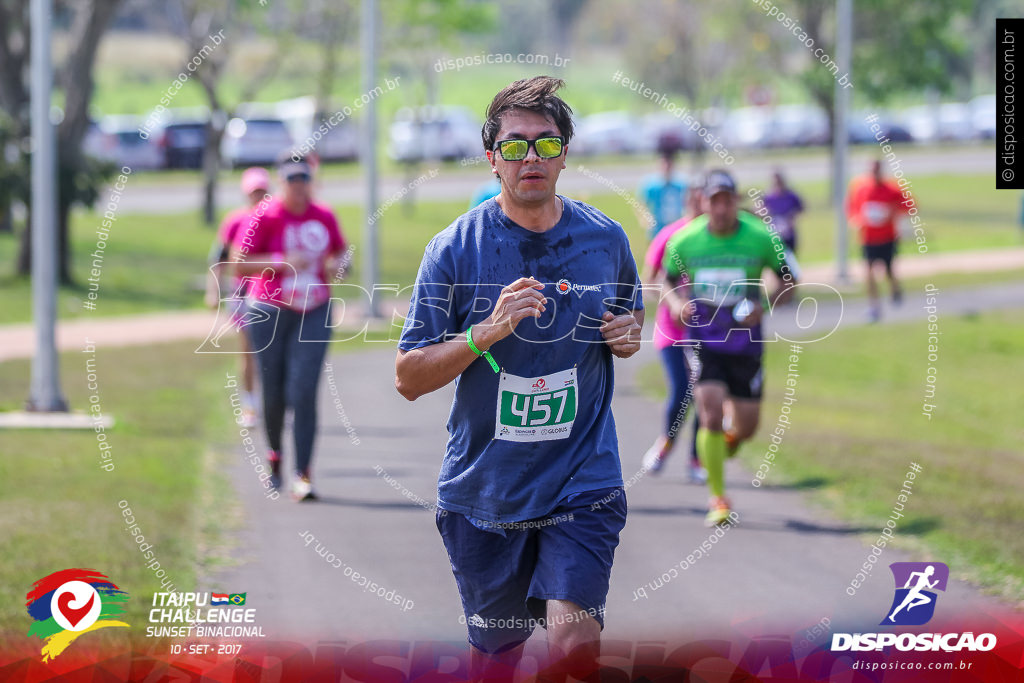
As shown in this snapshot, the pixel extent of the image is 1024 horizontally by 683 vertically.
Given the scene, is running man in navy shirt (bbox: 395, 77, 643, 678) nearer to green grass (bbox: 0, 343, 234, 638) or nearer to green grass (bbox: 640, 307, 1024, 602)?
green grass (bbox: 0, 343, 234, 638)

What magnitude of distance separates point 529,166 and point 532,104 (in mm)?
205

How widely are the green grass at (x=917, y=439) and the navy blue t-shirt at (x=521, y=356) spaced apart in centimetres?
305

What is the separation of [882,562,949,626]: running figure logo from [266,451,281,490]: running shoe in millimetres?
3611

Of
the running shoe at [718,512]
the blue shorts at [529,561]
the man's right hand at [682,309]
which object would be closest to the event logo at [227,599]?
the blue shorts at [529,561]

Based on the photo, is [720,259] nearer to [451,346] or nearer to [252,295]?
[252,295]

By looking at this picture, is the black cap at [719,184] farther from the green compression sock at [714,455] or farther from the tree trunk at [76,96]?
the tree trunk at [76,96]

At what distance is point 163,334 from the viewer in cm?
1688

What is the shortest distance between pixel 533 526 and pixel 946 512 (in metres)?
4.57

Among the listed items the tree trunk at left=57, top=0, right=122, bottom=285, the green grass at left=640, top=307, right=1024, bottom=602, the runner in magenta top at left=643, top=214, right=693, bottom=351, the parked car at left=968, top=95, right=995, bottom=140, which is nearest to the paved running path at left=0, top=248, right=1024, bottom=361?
the tree trunk at left=57, top=0, right=122, bottom=285

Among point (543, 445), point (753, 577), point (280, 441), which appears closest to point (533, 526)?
point (543, 445)

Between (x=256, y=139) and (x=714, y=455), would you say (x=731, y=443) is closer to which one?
(x=714, y=455)

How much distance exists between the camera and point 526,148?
13.3 ft

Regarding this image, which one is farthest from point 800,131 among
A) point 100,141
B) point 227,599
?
point 227,599

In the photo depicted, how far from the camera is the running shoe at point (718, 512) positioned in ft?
25.4
